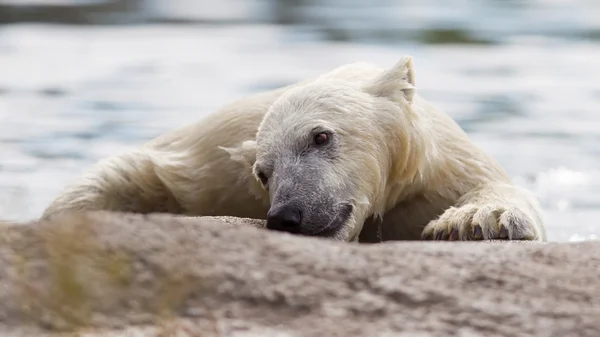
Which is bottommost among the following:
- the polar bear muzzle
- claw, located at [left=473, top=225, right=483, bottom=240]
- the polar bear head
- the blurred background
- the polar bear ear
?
the blurred background

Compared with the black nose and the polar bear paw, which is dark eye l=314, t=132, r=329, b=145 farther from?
the polar bear paw

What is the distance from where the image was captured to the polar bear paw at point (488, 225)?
198 inches

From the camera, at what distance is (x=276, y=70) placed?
39.5 ft

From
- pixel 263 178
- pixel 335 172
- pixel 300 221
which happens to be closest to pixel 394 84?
pixel 335 172

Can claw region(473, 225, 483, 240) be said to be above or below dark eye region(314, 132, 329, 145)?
below

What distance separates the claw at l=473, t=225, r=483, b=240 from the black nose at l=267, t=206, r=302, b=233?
78 centimetres

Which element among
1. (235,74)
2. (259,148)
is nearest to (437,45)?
(235,74)

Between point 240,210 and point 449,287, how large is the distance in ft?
8.41

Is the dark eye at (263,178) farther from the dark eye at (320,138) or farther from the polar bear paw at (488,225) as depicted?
the polar bear paw at (488,225)

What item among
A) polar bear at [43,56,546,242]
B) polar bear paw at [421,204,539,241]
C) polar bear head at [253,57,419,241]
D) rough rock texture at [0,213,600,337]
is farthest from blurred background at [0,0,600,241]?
rough rock texture at [0,213,600,337]

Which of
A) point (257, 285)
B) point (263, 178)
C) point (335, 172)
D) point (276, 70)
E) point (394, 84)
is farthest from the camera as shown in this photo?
point (276, 70)

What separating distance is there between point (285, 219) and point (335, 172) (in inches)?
16.7

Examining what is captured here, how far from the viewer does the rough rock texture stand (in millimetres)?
3123

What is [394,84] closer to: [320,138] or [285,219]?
[320,138]
